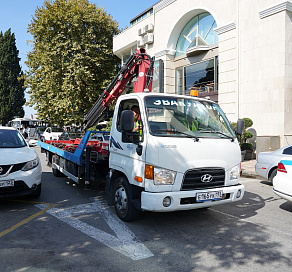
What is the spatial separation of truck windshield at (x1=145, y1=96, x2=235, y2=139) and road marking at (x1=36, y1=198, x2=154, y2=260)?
1581 millimetres

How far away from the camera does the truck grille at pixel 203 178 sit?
411 centimetres

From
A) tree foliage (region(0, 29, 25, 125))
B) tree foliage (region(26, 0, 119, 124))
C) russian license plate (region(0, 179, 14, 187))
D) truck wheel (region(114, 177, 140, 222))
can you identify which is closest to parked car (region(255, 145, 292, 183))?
truck wheel (region(114, 177, 140, 222))

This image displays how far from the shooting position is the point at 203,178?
4211 mm

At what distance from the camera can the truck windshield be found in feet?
14.4

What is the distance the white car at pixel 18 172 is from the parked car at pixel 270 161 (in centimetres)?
605

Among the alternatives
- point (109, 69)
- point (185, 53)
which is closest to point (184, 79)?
point (185, 53)

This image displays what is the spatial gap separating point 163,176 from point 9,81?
52.3 metres

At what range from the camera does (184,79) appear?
19.6 metres

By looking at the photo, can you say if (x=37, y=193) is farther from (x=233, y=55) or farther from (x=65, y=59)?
(x=65, y=59)

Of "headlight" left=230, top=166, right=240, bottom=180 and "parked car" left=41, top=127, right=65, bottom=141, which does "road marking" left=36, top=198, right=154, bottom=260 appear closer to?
"headlight" left=230, top=166, right=240, bottom=180

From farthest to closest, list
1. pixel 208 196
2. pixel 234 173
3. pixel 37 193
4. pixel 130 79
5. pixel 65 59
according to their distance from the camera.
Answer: pixel 65 59, pixel 130 79, pixel 37 193, pixel 234 173, pixel 208 196

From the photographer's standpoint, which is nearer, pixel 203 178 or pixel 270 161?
pixel 203 178

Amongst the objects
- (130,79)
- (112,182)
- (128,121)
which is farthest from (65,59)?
(128,121)

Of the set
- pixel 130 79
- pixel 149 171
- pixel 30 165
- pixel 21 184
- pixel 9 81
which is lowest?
pixel 21 184
